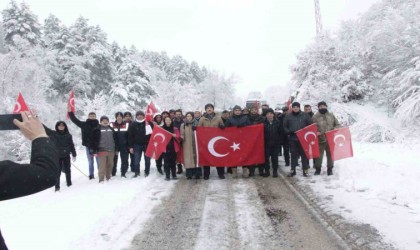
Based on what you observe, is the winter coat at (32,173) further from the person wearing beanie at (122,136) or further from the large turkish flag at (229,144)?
the person wearing beanie at (122,136)

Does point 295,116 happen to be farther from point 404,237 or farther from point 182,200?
point 404,237

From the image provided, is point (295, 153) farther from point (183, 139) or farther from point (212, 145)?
point (183, 139)

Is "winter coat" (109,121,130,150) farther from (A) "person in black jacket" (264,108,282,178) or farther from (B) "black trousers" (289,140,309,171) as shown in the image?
(B) "black trousers" (289,140,309,171)

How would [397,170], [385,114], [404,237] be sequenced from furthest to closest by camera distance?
1. [385,114]
2. [397,170]
3. [404,237]

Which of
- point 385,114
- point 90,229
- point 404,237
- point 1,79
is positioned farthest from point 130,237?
point 1,79

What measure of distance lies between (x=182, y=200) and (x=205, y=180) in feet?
7.99

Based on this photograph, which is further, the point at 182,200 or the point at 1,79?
the point at 1,79

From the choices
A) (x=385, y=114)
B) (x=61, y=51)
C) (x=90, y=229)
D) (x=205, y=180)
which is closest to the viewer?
(x=90, y=229)

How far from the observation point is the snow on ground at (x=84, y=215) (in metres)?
5.61

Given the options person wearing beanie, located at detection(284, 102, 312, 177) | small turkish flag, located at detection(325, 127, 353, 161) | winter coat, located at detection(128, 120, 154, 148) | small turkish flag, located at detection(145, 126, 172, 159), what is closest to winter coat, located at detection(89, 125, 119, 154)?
winter coat, located at detection(128, 120, 154, 148)

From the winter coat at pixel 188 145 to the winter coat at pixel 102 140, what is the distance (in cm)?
203

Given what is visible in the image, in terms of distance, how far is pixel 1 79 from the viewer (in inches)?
987

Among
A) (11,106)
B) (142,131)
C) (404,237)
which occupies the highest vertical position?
(11,106)

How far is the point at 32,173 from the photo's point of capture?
1.79m
